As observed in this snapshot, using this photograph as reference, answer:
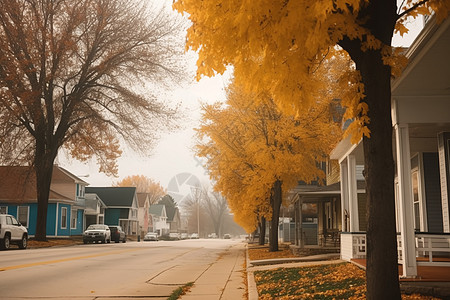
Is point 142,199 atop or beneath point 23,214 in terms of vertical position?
atop

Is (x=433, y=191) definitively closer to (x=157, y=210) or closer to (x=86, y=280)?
(x=86, y=280)

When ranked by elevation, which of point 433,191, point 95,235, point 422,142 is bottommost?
point 95,235

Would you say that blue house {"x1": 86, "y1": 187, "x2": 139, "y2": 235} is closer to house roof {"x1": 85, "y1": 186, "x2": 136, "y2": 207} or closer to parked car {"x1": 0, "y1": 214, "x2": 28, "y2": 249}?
house roof {"x1": 85, "y1": 186, "x2": 136, "y2": 207}

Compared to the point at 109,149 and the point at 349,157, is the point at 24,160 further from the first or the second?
the point at 349,157

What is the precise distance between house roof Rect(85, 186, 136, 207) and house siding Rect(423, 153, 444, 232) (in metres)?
62.2

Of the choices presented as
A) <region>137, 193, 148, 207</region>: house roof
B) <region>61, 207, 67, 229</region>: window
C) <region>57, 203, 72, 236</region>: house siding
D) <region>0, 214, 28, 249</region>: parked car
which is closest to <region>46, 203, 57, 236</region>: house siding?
<region>57, 203, 72, 236</region>: house siding

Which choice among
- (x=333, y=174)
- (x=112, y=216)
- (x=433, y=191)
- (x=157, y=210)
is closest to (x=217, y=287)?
(x=433, y=191)

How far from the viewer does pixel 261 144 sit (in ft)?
66.0

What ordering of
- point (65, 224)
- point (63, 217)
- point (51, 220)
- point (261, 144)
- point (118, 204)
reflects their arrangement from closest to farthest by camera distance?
point (261, 144)
point (51, 220)
point (63, 217)
point (65, 224)
point (118, 204)

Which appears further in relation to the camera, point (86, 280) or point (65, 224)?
point (65, 224)

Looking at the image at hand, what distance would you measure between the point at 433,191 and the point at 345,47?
33.0 ft

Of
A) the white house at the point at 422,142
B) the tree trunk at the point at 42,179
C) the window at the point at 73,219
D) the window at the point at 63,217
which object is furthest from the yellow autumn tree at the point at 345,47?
the window at the point at 73,219

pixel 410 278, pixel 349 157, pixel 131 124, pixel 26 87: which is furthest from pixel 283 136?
pixel 26 87

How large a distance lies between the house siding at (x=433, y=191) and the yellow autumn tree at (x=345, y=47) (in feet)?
29.6
